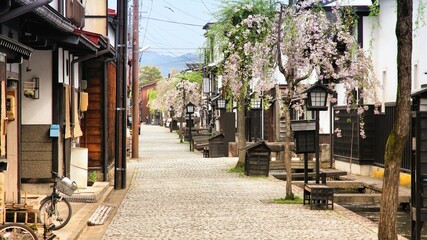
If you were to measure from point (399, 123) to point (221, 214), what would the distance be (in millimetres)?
7684

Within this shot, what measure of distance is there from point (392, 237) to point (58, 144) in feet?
33.7

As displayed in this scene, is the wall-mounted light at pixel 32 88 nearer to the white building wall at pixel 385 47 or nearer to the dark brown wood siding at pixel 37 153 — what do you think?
the dark brown wood siding at pixel 37 153

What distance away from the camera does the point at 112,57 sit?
2509 centimetres

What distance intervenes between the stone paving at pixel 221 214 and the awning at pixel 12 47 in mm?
4385

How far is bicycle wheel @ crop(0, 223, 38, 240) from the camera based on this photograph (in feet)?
34.5

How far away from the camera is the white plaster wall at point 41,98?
19.0 meters

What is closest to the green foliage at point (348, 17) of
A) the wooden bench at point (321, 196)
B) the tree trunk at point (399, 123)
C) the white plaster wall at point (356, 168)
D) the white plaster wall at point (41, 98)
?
the wooden bench at point (321, 196)

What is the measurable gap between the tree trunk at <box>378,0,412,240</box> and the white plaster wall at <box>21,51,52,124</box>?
10.2 metres

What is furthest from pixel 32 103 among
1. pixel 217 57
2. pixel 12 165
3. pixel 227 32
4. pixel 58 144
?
pixel 217 57

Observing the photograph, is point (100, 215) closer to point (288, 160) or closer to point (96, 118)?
point (288, 160)

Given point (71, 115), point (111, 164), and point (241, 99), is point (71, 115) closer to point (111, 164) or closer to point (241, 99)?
point (111, 164)

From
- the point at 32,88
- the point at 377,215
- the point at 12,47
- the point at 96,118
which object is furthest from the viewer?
the point at 96,118

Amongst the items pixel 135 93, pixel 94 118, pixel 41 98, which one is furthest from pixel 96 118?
pixel 135 93

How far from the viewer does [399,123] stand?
426 inches
